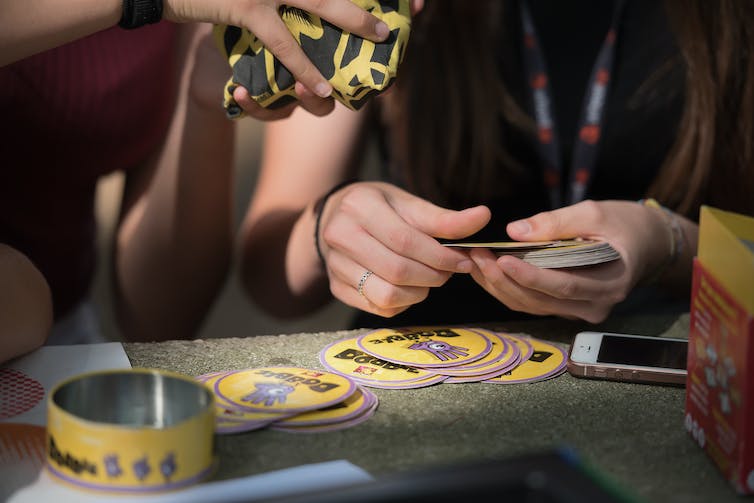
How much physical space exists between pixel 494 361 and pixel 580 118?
2.29 feet

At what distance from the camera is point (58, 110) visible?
4.02 feet

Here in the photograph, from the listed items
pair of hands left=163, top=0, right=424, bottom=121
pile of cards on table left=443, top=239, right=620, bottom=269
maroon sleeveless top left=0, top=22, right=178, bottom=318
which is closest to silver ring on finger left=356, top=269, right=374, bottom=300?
pile of cards on table left=443, top=239, right=620, bottom=269

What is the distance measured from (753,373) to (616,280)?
0.38m

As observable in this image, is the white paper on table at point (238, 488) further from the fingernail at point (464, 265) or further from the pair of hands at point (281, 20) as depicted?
the pair of hands at point (281, 20)

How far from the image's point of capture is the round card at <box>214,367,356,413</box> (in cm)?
71

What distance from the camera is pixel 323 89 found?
896 mm

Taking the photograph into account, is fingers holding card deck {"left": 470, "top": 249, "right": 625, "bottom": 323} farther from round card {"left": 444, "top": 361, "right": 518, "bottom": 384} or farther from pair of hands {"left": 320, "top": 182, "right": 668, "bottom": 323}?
round card {"left": 444, "top": 361, "right": 518, "bottom": 384}

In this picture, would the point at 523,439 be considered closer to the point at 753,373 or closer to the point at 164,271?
the point at 753,373

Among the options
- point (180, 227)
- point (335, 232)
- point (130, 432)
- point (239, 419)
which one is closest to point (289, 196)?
point (180, 227)

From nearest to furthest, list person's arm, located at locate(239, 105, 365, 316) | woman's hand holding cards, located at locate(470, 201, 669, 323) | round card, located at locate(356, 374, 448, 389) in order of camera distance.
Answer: round card, located at locate(356, 374, 448, 389) → woman's hand holding cards, located at locate(470, 201, 669, 323) → person's arm, located at locate(239, 105, 365, 316)

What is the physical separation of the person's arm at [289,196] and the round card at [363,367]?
1.51 feet

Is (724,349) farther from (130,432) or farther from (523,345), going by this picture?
(130,432)

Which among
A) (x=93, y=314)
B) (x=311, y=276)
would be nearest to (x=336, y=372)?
(x=311, y=276)

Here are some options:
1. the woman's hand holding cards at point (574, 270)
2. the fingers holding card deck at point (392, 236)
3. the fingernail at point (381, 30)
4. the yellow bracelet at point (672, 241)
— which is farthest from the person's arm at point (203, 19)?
the yellow bracelet at point (672, 241)
